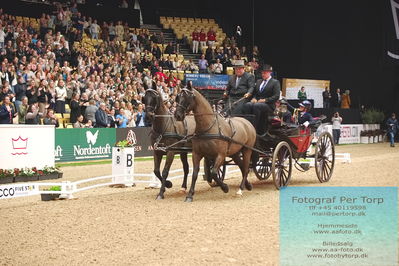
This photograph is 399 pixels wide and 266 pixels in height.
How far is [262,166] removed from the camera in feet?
42.9

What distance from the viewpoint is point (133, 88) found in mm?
23453

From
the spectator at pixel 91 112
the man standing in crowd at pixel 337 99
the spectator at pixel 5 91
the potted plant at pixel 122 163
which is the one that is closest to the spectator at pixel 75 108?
the spectator at pixel 91 112

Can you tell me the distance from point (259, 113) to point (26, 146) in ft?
19.7

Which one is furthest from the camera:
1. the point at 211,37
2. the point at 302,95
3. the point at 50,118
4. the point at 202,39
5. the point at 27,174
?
the point at 211,37

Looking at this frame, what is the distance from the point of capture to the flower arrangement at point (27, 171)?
14.2 metres

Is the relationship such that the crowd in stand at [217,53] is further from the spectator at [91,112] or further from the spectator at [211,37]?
the spectator at [91,112]

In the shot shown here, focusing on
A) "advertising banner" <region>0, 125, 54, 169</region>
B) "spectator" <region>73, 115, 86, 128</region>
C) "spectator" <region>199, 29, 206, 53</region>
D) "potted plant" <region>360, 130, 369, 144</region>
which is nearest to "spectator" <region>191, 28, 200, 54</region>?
"spectator" <region>199, 29, 206, 53</region>

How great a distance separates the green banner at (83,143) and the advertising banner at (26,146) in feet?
9.27

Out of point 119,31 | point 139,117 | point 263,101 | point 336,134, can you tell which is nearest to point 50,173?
point 263,101

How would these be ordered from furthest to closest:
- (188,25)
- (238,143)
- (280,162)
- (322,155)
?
(188,25) → (322,155) → (280,162) → (238,143)

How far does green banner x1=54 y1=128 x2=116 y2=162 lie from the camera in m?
18.6

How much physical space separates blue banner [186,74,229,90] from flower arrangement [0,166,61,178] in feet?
42.8

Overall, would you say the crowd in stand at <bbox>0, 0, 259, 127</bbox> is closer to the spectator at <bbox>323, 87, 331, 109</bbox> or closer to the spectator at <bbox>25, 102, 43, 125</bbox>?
the spectator at <bbox>25, 102, 43, 125</bbox>

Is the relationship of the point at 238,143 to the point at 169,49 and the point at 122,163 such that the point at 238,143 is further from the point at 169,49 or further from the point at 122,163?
the point at 169,49
